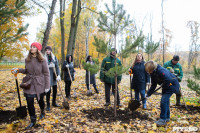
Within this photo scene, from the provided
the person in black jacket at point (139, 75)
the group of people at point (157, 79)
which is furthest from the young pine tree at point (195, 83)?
the person in black jacket at point (139, 75)

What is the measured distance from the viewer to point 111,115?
3611 mm

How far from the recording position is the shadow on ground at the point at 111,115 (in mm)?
3371

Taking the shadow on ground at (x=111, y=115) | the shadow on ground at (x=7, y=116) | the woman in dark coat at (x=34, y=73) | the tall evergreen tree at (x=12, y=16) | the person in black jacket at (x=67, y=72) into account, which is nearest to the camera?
the woman in dark coat at (x=34, y=73)

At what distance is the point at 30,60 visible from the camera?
9.34 feet

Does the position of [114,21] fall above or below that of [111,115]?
above

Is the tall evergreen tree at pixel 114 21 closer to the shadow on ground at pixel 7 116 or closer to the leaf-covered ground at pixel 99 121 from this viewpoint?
the leaf-covered ground at pixel 99 121

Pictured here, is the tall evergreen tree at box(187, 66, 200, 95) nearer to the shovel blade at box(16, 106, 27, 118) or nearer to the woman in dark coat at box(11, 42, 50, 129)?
the woman in dark coat at box(11, 42, 50, 129)

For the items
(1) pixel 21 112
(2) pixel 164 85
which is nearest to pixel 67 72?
(1) pixel 21 112

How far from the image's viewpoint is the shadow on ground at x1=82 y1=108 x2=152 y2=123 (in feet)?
11.1

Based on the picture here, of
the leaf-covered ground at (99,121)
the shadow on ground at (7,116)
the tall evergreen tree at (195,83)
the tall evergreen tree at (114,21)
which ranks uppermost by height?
the tall evergreen tree at (114,21)

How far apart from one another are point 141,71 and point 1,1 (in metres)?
4.64

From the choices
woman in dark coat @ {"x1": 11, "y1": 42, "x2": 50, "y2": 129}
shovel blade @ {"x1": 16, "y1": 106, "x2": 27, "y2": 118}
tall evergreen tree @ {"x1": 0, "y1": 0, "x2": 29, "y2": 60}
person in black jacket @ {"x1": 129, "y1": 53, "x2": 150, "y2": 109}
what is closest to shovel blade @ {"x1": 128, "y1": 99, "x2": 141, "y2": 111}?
person in black jacket @ {"x1": 129, "y1": 53, "x2": 150, "y2": 109}

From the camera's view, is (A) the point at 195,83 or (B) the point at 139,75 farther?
(B) the point at 139,75

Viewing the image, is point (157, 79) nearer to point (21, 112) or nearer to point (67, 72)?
point (67, 72)
